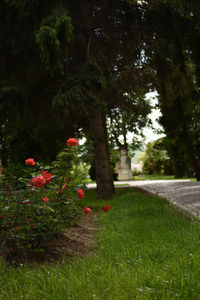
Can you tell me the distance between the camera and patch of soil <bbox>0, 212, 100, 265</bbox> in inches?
151

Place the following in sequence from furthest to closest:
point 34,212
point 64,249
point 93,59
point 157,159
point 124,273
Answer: point 157,159
point 93,59
point 64,249
point 34,212
point 124,273

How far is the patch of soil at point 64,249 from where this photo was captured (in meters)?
3.83

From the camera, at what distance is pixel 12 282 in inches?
119

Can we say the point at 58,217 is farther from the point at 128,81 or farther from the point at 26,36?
the point at 128,81

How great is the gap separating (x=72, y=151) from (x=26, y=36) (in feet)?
17.2

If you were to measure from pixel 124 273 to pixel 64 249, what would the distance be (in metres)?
1.49

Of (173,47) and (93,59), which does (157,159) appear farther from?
(93,59)

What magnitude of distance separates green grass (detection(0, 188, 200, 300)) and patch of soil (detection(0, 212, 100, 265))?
19cm

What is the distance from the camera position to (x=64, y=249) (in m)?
4.21

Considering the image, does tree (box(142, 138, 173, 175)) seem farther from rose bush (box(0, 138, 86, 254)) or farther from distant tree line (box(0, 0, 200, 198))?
rose bush (box(0, 138, 86, 254))

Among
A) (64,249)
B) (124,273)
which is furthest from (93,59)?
(124,273)

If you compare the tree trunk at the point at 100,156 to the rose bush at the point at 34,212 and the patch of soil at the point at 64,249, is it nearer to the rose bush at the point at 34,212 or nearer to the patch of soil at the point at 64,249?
the patch of soil at the point at 64,249

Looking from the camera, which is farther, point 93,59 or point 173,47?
point 173,47

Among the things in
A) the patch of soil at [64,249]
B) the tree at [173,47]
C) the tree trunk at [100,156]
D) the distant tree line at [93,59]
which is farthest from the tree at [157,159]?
the patch of soil at [64,249]
